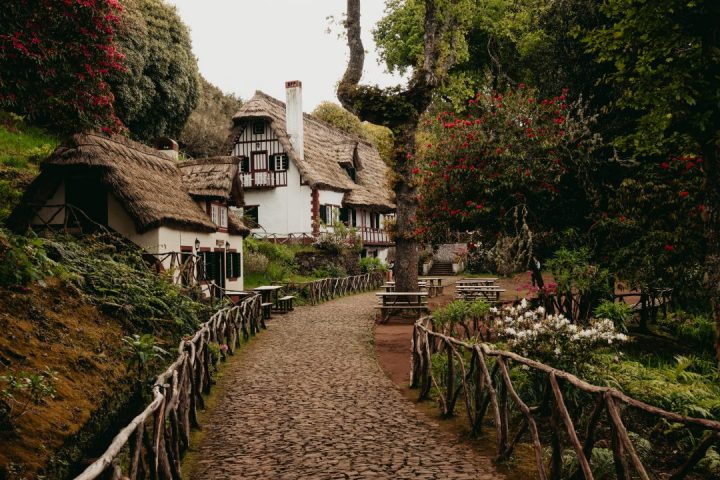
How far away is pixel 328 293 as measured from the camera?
82.3 feet

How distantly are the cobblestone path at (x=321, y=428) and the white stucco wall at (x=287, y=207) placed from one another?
20085 mm

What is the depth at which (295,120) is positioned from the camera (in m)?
31.6

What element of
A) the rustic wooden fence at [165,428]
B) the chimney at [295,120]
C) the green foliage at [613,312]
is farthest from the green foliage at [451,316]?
the chimney at [295,120]

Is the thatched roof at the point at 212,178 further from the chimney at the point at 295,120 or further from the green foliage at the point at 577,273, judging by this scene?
the green foliage at the point at 577,273

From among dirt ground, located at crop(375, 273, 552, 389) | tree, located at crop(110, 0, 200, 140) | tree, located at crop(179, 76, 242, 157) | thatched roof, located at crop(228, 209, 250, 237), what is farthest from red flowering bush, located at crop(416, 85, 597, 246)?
tree, located at crop(179, 76, 242, 157)

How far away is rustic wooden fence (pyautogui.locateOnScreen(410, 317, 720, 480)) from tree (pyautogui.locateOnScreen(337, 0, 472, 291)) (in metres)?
7.47

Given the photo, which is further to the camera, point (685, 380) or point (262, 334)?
point (262, 334)

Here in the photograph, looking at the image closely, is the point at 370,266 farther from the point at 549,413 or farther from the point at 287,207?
the point at 549,413

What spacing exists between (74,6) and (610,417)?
417 inches

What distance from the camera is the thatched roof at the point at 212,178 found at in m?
20.5

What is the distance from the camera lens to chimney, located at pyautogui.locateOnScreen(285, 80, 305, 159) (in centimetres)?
3103

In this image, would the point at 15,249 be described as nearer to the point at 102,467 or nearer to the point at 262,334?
the point at 102,467

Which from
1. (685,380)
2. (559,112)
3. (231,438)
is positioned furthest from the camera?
(559,112)

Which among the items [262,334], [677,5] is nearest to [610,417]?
[677,5]
